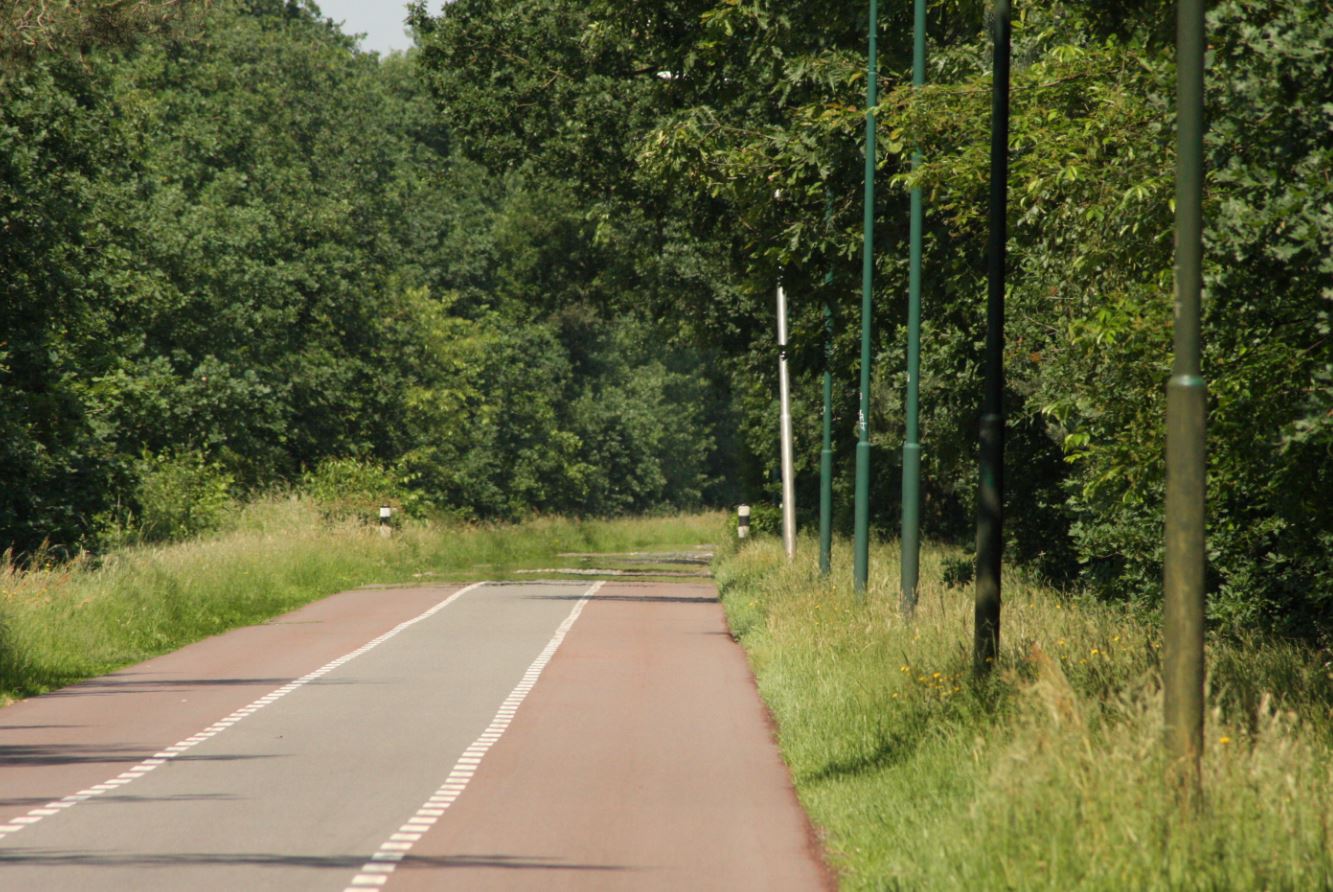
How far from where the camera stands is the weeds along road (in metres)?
8.93

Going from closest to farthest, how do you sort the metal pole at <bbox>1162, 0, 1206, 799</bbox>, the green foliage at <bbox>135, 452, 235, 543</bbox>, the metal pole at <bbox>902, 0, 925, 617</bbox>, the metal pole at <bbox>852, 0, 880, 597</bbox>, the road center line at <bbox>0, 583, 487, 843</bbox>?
the metal pole at <bbox>1162, 0, 1206, 799</bbox>, the road center line at <bbox>0, 583, 487, 843</bbox>, the metal pole at <bbox>902, 0, 925, 617</bbox>, the metal pole at <bbox>852, 0, 880, 597</bbox>, the green foliage at <bbox>135, 452, 235, 543</bbox>

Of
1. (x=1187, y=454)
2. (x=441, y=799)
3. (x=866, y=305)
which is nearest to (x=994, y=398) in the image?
(x=441, y=799)

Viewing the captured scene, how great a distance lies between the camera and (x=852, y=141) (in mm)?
22562

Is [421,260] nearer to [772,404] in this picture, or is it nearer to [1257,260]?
[772,404]

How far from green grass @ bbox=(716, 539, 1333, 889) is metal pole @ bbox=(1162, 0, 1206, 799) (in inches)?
6.0

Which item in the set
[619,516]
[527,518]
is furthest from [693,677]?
[619,516]

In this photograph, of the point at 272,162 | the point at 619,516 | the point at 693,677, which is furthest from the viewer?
the point at 619,516

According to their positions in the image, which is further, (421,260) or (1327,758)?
(421,260)

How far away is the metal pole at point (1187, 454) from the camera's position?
7.60 meters

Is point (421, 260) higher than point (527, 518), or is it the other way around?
point (421, 260)

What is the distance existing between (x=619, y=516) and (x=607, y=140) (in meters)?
57.8

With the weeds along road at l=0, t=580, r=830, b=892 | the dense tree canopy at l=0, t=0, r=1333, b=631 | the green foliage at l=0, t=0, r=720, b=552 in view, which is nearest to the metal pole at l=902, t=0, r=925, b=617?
the dense tree canopy at l=0, t=0, r=1333, b=631

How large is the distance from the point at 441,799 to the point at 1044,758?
443 centimetres

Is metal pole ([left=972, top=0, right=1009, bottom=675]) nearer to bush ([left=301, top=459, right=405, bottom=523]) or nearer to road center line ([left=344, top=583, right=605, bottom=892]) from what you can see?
road center line ([left=344, top=583, right=605, bottom=892])
